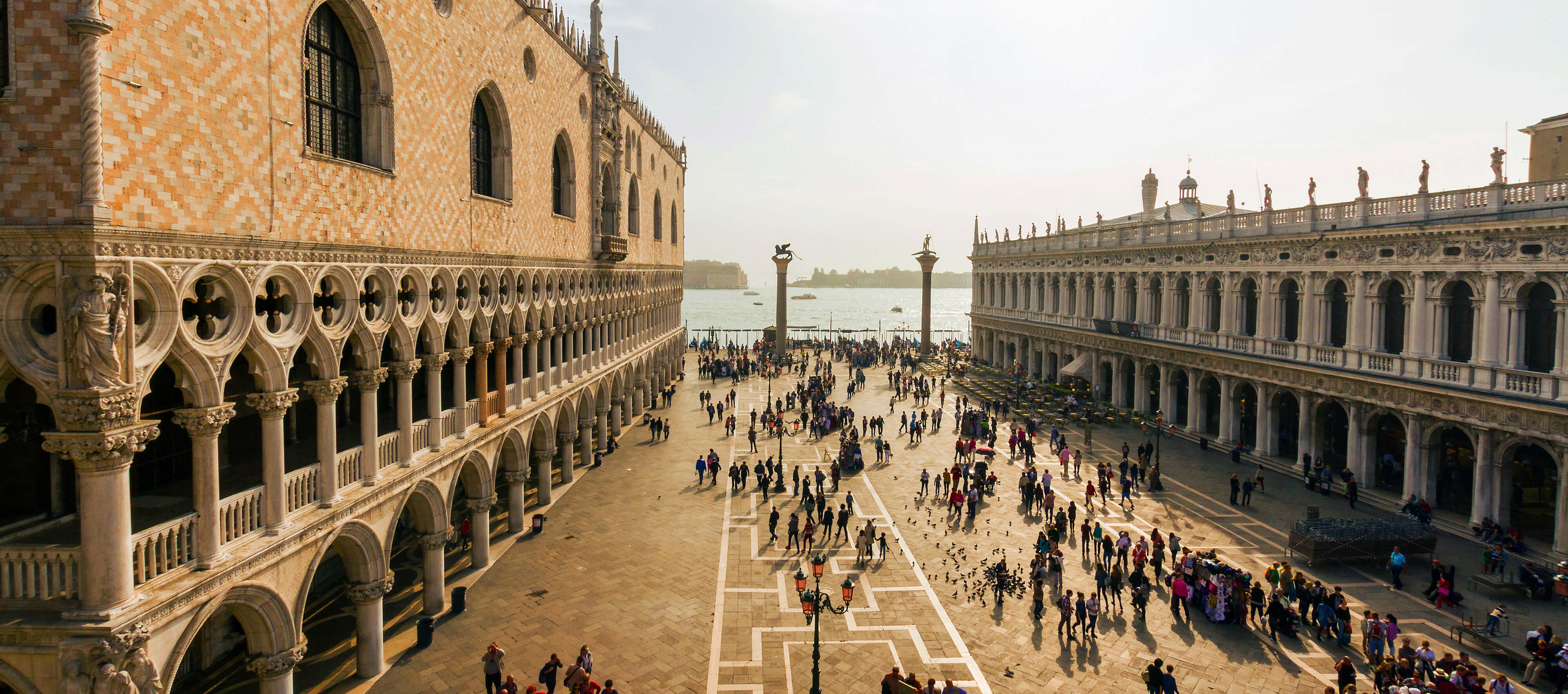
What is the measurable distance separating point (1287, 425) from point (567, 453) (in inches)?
1080

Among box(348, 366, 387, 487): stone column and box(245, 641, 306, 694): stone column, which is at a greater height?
box(348, 366, 387, 487): stone column

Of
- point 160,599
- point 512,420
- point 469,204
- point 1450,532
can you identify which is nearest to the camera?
point 160,599

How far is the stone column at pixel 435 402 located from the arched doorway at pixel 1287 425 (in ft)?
94.2

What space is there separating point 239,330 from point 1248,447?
33045 mm

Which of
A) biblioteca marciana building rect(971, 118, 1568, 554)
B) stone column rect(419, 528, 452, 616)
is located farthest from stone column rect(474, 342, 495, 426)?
biblioteca marciana building rect(971, 118, 1568, 554)

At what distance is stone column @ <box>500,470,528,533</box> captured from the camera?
2106 centimetres

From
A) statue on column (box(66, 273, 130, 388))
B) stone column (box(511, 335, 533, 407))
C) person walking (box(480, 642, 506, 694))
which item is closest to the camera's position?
statue on column (box(66, 273, 130, 388))

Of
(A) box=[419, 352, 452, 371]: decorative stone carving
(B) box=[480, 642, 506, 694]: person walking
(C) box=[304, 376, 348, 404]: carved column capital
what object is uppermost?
(A) box=[419, 352, 452, 371]: decorative stone carving

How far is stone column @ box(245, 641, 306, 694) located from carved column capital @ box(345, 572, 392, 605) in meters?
2.19

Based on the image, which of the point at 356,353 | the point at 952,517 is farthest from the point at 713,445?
the point at 356,353

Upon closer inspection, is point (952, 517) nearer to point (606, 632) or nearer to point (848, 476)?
point (848, 476)

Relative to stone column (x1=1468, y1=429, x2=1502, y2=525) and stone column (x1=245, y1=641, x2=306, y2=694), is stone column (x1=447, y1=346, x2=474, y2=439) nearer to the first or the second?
stone column (x1=245, y1=641, x2=306, y2=694)

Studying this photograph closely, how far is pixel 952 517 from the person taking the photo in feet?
77.2

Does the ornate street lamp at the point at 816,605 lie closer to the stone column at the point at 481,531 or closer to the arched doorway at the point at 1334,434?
the stone column at the point at 481,531
